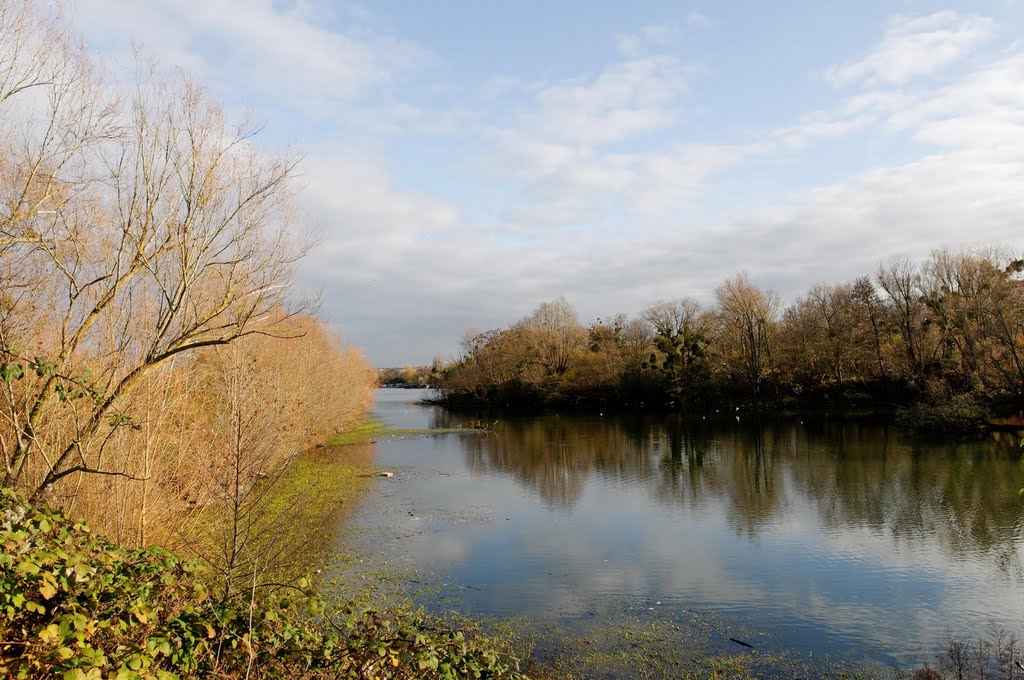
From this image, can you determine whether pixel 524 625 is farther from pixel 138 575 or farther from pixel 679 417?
pixel 679 417

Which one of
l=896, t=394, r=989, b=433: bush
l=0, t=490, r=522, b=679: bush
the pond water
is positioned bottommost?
the pond water

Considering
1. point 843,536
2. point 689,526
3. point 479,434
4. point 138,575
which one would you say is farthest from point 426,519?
point 479,434

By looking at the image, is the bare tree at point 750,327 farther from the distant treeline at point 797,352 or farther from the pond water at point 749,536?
the pond water at point 749,536

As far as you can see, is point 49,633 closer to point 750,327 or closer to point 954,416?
point 954,416

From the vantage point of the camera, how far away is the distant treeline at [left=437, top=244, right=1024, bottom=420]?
3112 cm

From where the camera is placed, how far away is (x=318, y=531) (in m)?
14.4

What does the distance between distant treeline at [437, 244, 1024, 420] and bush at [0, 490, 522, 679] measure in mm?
32919

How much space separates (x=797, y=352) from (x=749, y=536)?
37882 mm

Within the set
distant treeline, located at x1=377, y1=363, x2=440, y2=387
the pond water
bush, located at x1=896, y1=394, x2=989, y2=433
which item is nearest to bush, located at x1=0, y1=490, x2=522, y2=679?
the pond water

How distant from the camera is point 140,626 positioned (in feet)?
13.9

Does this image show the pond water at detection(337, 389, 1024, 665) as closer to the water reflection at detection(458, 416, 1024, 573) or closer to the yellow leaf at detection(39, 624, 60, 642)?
the water reflection at detection(458, 416, 1024, 573)

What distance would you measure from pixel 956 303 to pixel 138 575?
40.7 meters

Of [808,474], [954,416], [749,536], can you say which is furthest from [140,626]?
[954,416]

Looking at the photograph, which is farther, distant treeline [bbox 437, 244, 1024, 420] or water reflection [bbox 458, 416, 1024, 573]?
distant treeline [bbox 437, 244, 1024, 420]
